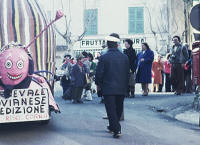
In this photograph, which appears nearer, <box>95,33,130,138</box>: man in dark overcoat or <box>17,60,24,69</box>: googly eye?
<box>17,60,24,69</box>: googly eye

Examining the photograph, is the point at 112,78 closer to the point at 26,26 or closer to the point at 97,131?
the point at 97,131

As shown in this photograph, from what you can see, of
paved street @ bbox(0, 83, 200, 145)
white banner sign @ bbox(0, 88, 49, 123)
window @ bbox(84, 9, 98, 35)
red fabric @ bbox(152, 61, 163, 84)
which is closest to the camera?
paved street @ bbox(0, 83, 200, 145)

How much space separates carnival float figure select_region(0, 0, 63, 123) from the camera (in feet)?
25.1

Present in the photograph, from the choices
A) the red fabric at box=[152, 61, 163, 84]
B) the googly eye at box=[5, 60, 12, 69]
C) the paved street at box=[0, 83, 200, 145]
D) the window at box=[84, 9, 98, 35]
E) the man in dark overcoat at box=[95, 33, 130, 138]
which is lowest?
the paved street at box=[0, 83, 200, 145]

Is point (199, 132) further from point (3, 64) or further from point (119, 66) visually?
point (3, 64)

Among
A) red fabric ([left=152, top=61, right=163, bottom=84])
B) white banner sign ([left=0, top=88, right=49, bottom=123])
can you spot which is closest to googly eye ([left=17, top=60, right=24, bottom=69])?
white banner sign ([left=0, top=88, right=49, bottom=123])

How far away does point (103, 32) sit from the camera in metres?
34.8

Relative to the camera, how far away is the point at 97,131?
8.25m

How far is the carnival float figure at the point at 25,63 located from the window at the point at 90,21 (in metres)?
26.1

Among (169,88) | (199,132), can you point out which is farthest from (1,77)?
(169,88)

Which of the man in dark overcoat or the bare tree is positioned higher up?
the bare tree

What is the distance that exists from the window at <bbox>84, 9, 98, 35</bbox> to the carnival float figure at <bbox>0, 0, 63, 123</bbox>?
26150 mm

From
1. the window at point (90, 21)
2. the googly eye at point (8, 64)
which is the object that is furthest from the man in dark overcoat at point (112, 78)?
the window at point (90, 21)

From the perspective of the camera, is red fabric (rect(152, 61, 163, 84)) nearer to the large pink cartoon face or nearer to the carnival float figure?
the carnival float figure
